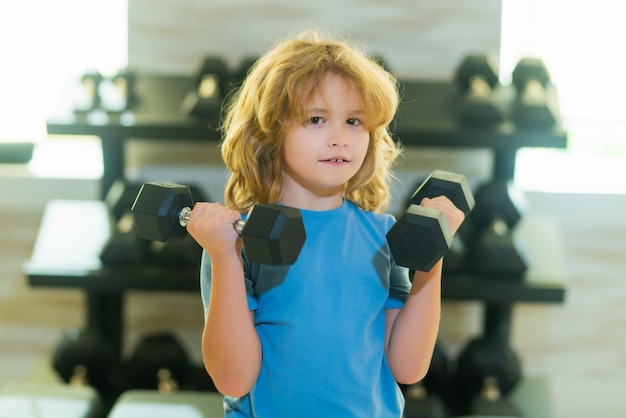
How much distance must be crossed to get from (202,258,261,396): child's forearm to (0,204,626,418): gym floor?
4.91ft

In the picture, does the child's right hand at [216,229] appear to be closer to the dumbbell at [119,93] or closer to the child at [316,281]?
the child at [316,281]

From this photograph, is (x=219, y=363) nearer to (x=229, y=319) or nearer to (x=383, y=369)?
(x=229, y=319)

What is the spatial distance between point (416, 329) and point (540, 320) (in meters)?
1.60

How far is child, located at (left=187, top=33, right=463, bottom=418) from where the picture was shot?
42.1 inches

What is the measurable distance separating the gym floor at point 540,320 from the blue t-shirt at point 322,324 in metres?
1.49

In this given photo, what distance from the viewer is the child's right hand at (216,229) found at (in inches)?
39.5

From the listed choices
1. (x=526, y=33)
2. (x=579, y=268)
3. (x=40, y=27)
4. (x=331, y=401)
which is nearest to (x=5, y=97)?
(x=40, y=27)

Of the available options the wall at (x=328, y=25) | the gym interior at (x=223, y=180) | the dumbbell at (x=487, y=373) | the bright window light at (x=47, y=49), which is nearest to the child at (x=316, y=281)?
the gym interior at (x=223, y=180)

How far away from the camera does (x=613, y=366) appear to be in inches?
104

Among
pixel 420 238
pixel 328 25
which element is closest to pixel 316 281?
pixel 420 238

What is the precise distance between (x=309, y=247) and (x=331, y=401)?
178 millimetres

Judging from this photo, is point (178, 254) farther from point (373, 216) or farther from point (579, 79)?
point (579, 79)

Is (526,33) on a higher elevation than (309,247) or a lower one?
higher

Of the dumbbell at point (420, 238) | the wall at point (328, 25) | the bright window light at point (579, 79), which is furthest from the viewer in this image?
Result: the bright window light at point (579, 79)
